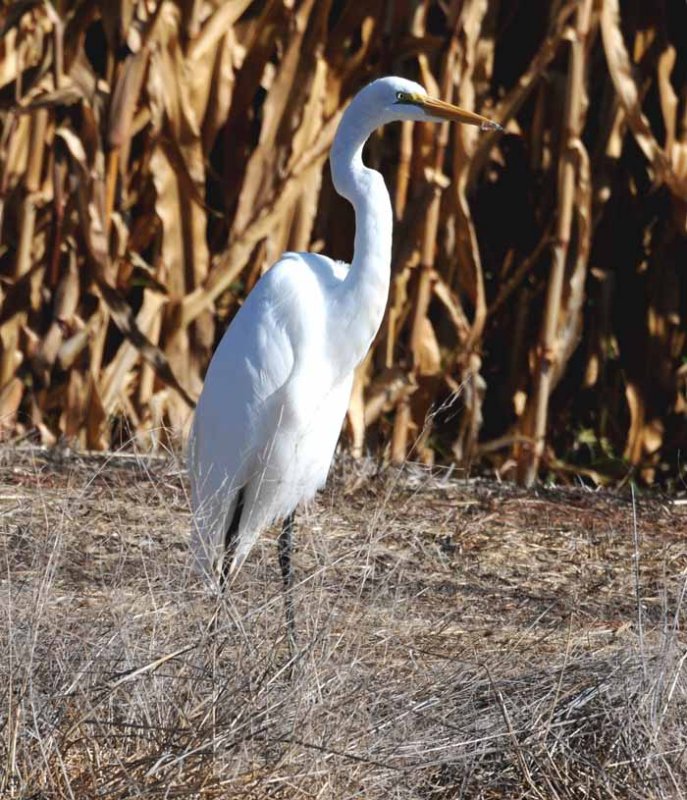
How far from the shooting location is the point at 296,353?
3492 mm

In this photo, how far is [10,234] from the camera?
16.7 feet

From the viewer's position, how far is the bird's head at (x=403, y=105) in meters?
3.44

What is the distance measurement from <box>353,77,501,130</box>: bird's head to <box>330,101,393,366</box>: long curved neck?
3cm

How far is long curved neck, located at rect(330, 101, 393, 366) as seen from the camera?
340cm

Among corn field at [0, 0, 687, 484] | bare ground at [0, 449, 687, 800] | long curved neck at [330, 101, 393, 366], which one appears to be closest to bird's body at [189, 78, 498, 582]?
long curved neck at [330, 101, 393, 366]

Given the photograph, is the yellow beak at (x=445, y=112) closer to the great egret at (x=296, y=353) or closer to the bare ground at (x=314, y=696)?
the great egret at (x=296, y=353)

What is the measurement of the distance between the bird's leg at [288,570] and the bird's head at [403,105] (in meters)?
0.97

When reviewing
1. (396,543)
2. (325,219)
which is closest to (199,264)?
(325,219)

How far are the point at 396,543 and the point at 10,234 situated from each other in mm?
1966

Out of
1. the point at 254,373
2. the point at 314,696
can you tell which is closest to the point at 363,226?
the point at 254,373

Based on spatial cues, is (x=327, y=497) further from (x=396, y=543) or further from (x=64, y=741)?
(x=64, y=741)

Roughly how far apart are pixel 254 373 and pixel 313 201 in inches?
63.1

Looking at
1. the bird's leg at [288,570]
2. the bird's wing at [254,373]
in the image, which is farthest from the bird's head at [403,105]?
the bird's leg at [288,570]

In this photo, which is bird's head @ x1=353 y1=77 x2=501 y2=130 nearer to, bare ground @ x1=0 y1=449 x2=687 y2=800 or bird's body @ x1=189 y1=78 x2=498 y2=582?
bird's body @ x1=189 y1=78 x2=498 y2=582
